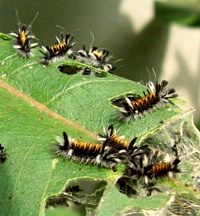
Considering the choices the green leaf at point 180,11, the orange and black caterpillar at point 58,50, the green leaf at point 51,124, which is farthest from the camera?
the green leaf at point 180,11

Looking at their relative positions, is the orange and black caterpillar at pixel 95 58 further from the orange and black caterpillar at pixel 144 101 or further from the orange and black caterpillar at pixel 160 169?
the orange and black caterpillar at pixel 160 169

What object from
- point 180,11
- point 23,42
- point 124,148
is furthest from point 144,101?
point 180,11

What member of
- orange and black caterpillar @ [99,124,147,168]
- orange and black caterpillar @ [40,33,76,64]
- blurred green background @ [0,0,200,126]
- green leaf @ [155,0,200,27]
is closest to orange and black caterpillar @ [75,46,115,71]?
orange and black caterpillar @ [40,33,76,64]

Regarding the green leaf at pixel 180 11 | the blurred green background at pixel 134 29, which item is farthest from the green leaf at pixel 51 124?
the green leaf at pixel 180 11

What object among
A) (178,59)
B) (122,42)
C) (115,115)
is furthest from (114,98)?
(178,59)

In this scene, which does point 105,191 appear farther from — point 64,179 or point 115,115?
point 115,115

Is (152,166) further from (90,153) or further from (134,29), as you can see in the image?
(134,29)

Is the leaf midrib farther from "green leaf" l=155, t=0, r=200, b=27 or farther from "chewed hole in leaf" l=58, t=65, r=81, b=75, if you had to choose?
"green leaf" l=155, t=0, r=200, b=27
